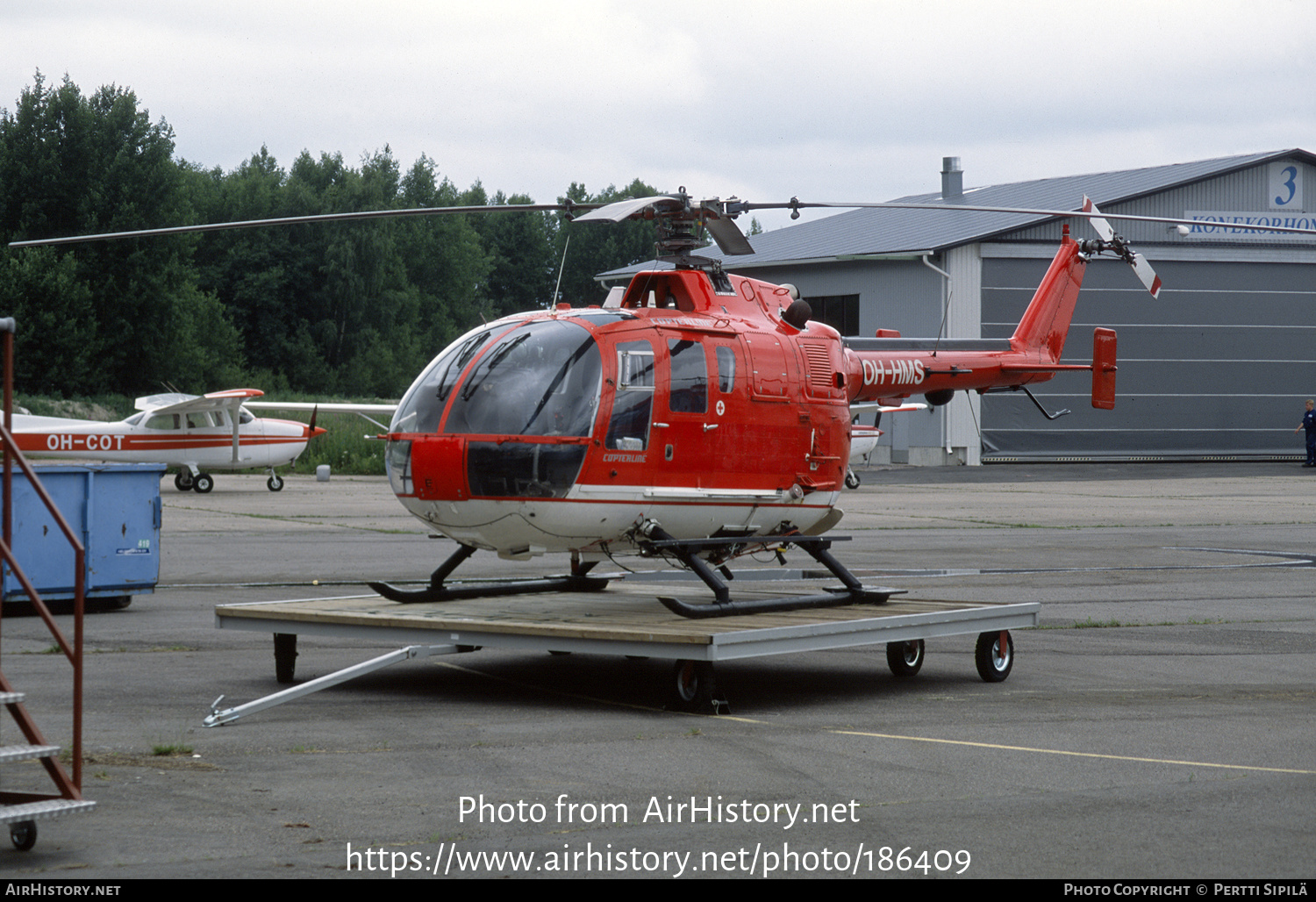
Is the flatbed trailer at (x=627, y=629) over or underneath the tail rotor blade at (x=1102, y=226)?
underneath

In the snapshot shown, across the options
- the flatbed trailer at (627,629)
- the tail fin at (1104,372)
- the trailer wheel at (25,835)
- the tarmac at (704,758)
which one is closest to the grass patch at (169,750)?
the tarmac at (704,758)

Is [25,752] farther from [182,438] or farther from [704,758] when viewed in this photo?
[182,438]

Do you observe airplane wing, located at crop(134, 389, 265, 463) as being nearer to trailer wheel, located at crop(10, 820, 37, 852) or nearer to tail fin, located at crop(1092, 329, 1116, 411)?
tail fin, located at crop(1092, 329, 1116, 411)

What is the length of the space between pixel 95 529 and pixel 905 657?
8527 millimetres

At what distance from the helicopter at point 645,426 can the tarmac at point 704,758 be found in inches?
42.3

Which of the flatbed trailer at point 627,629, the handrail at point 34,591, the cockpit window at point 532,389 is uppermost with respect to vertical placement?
the cockpit window at point 532,389

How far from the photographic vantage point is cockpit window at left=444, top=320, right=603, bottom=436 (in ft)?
32.1

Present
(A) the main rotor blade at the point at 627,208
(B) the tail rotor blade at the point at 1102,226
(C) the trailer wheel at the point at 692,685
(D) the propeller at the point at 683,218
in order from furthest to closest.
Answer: (B) the tail rotor blade at the point at 1102,226, (D) the propeller at the point at 683,218, (A) the main rotor blade at the point at 627,208, (C) the trailer wheel at the point at 692,685

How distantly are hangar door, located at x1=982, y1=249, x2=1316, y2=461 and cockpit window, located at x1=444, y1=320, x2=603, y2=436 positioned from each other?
3765 cm

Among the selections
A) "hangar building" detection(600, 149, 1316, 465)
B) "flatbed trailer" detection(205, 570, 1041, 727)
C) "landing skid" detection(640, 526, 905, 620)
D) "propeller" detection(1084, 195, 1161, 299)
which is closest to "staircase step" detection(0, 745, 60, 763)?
"flatbed trailer" detection(205, 570, 1041, 727)

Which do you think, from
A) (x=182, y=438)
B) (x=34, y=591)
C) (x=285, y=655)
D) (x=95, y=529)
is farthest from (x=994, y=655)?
(x=182, y=438)

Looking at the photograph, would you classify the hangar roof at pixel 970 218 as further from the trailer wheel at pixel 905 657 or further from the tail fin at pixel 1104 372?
the trailer wheel at pixel 905 657

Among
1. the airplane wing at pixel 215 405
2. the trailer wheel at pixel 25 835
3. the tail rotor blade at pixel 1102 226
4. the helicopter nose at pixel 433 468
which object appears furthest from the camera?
the airplane wing at pixel 215 405

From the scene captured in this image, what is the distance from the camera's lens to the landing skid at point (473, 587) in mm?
10867
